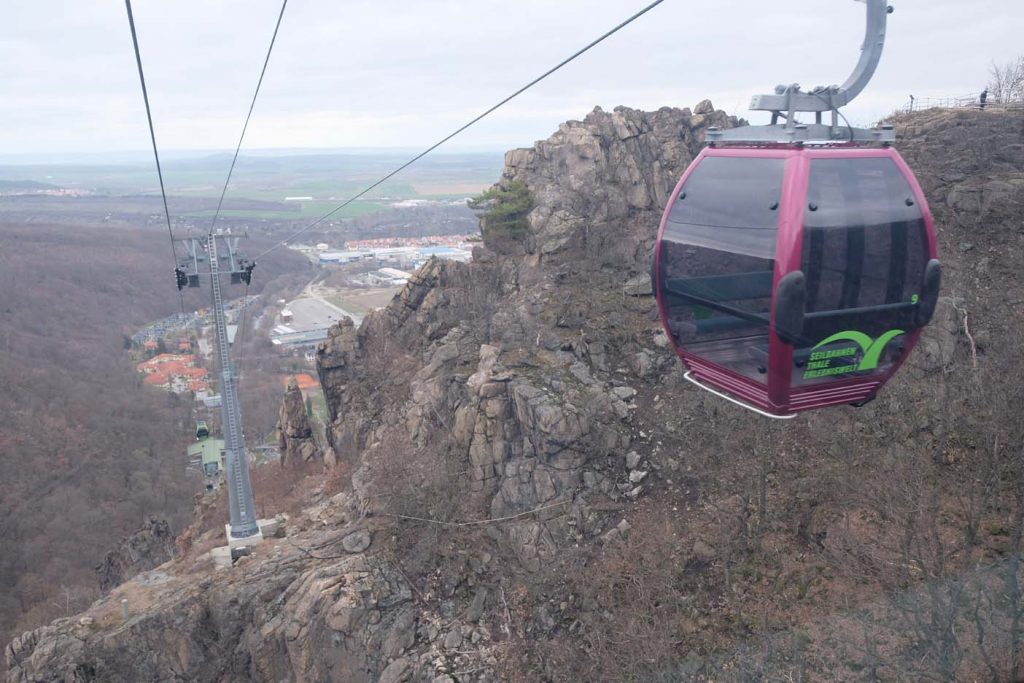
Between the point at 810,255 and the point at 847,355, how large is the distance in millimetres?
898

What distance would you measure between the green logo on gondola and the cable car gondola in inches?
0.4

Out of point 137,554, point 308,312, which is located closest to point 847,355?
point 137,554

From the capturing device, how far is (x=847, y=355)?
18.0ft

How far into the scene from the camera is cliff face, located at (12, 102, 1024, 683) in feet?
32.4

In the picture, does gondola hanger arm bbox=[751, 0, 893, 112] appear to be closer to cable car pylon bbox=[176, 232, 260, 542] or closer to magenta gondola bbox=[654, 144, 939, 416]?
magenta gondola bbox=[654, 144, 939, 416]

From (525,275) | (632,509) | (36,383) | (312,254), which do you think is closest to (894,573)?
(632,509)

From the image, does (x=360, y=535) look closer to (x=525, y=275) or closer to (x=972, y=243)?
(x=525, y=275)

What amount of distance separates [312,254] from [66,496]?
36.5m

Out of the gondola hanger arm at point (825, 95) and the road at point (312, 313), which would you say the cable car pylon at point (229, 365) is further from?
the road at point (312, 313)

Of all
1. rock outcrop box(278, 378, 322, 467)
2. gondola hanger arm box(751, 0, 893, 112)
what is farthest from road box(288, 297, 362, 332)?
gondola hanger arm box(751, 0, 893, 112)

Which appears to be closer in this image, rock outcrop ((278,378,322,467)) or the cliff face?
the cliff face

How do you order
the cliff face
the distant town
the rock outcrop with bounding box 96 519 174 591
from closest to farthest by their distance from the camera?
the cliff face < the rock outcrop with bounding box 96 519 174 591 < the distant town

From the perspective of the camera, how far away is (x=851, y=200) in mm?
5258

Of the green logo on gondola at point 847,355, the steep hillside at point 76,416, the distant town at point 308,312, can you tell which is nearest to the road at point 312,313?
the distant town at point 308,312
